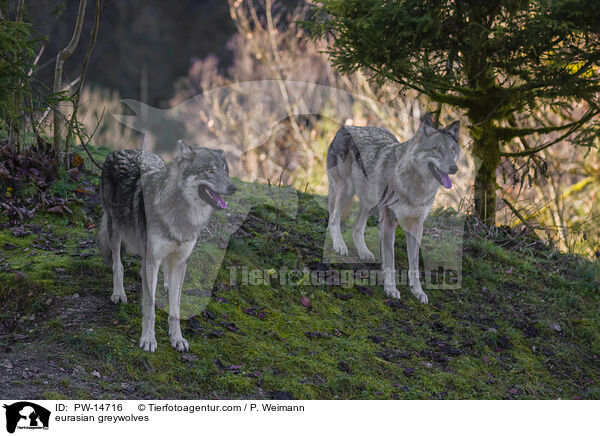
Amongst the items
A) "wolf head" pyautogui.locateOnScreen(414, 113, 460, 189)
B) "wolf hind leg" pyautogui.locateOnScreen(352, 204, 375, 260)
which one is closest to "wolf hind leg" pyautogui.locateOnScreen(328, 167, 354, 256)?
"wolf hind leg" pyautogui.locateOnScreen(352, 204, 375, 260)

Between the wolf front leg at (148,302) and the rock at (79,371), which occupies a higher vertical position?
the wolf front leg at (148,302)

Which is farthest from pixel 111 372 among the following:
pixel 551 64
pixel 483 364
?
pixel 551 64

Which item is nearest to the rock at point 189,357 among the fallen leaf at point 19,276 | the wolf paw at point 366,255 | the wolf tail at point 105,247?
the wolf tail at point 105,247

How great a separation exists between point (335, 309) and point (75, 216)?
2.94m

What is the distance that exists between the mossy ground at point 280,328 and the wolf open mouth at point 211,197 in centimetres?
113

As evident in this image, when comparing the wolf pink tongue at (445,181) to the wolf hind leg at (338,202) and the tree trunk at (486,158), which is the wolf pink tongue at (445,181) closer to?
the wolf hind leg at (338,202)

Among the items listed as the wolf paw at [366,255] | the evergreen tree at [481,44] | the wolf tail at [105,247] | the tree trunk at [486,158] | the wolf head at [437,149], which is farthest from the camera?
the tree trunk at [486,158]

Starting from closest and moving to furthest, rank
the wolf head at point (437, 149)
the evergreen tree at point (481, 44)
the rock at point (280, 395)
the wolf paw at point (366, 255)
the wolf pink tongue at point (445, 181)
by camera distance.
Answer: the rock at point (280, 395) < the wolf pink tongue at point (445, 181) < the wolf head at point (437, 149) < the evergreen tree at point (481, 44) < the wolf paw at point (366, 255)

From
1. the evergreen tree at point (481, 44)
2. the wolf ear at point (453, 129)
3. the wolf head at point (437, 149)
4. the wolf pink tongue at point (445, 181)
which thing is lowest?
the wolf pink tongue at point (445, 181)

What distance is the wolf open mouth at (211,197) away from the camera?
13.1 feet

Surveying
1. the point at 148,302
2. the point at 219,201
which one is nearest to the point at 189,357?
the point at 148,302

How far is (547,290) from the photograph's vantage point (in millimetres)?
6738

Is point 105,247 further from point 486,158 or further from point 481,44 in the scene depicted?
point 486,158

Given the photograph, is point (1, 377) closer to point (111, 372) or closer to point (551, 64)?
point (111, 372)
